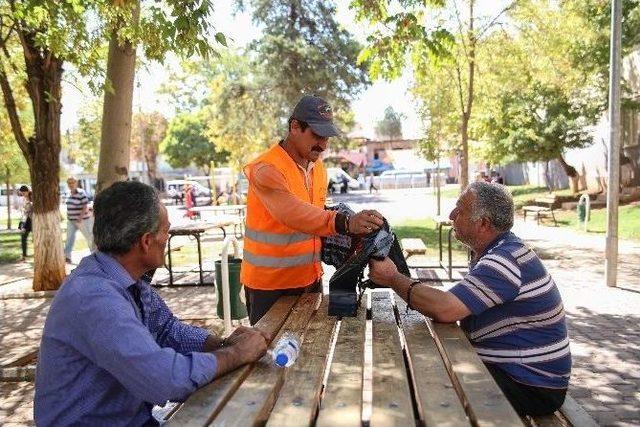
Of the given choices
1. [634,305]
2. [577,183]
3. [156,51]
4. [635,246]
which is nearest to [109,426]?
[156,51]

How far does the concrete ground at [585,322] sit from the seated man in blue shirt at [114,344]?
2.84 meters

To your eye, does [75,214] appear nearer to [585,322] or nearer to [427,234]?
[427,234]

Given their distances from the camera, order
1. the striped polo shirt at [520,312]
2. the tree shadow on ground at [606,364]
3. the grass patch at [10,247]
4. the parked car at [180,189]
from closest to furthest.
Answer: the striped polo shirt at [520,312] → the tree shadow on ground at [606,364] → the grass patch at [10,247] → the parked car at [180,189]

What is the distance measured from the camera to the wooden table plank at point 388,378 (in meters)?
1.65

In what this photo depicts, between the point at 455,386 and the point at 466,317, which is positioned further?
the point at 466,317

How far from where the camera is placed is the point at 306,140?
3.18 meters

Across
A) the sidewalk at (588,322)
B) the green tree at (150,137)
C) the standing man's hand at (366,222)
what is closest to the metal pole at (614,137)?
the sidewalk at (588,322)

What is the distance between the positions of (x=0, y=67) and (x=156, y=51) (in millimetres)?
3746

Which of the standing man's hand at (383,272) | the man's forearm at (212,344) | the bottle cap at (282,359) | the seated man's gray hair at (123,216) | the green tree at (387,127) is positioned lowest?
the man's forearm at (212,344)

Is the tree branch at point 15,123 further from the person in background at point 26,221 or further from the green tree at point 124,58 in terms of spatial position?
the person in background at point 26,221

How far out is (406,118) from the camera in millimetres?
22312

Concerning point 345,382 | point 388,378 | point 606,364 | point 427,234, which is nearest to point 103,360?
point 345,382

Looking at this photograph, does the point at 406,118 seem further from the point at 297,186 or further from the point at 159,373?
the point at 159,373

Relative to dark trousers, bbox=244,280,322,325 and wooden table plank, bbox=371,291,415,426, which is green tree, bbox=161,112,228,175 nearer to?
dark trousers, bbox=244,280,322,325
